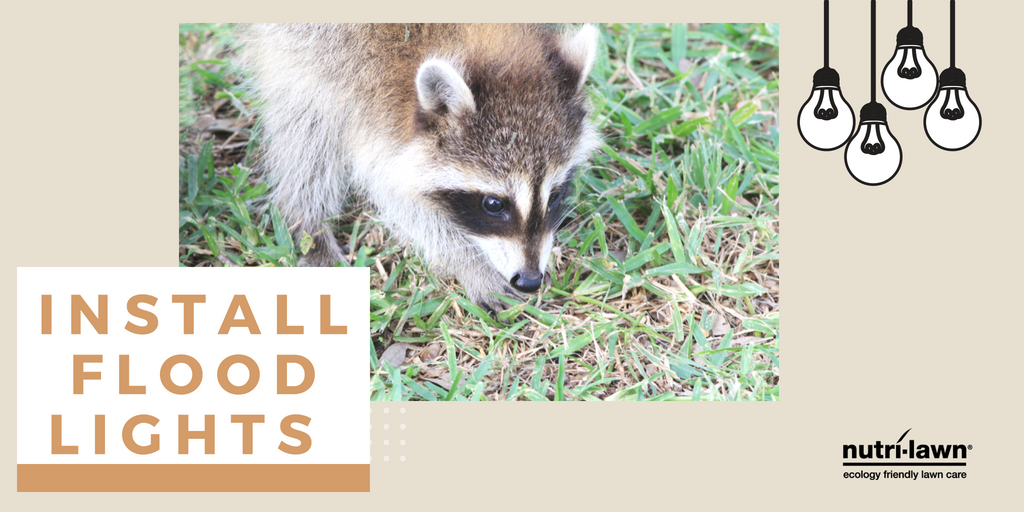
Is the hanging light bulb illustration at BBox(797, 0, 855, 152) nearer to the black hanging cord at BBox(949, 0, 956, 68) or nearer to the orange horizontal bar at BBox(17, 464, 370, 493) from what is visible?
the black hanging cord at BBox(949, 0, 956, 68)

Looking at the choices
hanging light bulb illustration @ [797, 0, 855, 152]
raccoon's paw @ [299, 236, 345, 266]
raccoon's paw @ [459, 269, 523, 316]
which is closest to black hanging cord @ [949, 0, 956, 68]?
hanging light bulb illustration @ [797, 0, 855, 152]

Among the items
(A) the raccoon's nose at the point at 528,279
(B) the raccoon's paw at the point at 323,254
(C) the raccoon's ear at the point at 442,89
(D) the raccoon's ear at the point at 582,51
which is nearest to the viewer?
(C) the raccoon's ear at the point at 442,89

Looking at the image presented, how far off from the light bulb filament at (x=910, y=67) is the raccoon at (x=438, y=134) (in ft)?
4.28

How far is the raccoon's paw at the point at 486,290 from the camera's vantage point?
3.67 metres

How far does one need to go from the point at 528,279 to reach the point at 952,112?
1894 millimetres

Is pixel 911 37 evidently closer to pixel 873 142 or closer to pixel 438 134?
pixel 873 142

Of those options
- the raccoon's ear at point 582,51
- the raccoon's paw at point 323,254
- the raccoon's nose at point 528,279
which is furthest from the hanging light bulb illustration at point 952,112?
the raccoon's paw at point 323,254

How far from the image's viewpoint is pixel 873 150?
3.23m

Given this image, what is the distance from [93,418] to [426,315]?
146 cm

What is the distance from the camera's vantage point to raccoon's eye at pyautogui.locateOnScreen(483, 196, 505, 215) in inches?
132

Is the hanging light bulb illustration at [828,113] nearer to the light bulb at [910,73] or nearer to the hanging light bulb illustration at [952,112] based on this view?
the light bulb at [910,73]

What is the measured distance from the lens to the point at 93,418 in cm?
323

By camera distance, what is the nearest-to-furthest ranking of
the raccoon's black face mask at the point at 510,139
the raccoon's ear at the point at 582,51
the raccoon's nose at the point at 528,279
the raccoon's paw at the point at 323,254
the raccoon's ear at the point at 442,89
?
the raccoon's ear at the point at 442,89
the raccoon's black face mask at the point at 510,139
the raccoon's nose at the point at 528,279
the raccoon's ear at the point at 582,51
the raccoon's paw at the point at 323,254

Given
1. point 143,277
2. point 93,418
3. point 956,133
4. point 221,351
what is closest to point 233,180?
point 143,277
